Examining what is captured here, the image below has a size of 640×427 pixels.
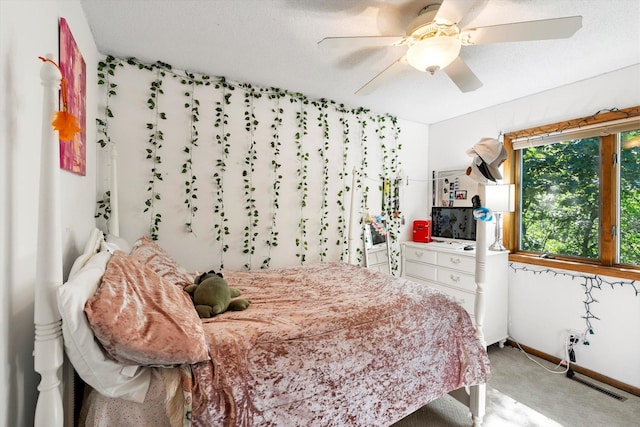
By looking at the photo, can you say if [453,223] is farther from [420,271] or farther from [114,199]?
[114,199]

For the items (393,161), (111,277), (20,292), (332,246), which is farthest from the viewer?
(393,161)

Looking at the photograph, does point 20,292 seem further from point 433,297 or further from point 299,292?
point 433,297

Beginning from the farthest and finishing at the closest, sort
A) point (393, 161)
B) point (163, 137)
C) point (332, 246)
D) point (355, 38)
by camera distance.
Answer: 1. point (393, 161)
2. point (332, 246)
3. point (163, 137)
4. point (355, 38)

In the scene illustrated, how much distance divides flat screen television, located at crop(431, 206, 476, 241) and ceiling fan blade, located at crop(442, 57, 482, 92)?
1.91 metres

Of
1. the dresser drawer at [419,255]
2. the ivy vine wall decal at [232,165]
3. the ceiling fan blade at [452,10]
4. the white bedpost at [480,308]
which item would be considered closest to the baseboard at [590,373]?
the dresser drawer at [419,255]

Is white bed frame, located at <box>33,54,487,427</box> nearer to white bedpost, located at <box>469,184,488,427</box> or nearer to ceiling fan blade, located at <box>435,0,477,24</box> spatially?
ceiling fan blade, located at <box>435,0,477,24</box>

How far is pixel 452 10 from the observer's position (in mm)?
1493

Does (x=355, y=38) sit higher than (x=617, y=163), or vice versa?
(x=355, y=38)

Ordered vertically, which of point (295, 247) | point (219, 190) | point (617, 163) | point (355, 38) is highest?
point (355, 38)

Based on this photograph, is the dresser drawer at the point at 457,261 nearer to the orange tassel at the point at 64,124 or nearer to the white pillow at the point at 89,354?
the white pillow at the point at 89,354

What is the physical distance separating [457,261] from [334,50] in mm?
2431

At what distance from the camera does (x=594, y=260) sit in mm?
2744

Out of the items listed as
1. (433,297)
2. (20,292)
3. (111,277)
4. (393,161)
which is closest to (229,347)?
(111,277)

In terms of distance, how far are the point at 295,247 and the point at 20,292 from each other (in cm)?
237
